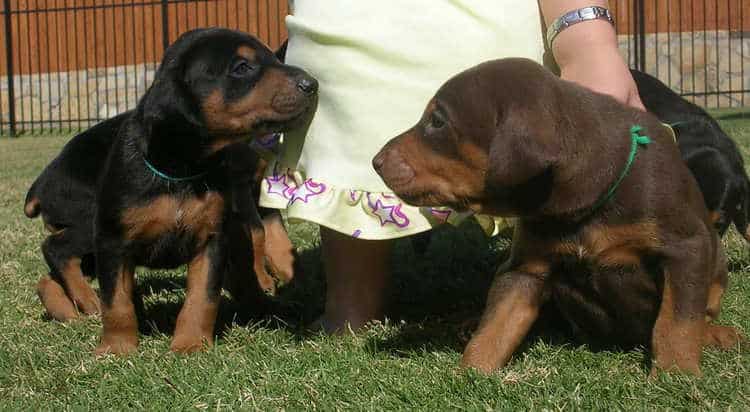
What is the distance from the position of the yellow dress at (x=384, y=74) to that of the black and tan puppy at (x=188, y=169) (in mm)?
178

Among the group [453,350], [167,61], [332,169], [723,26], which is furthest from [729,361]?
[723,26]

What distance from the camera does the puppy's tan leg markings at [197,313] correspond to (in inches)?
134

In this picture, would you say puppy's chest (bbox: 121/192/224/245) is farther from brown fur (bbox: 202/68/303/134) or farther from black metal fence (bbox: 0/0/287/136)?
black metal fence (bbox: 0/0/287/136)

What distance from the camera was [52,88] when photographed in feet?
61.4

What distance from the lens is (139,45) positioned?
1786 cm

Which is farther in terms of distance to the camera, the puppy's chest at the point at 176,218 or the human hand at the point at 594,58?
the puppy's chest at the point at 176,218

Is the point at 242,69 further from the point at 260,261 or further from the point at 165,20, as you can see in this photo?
the point at 165,20

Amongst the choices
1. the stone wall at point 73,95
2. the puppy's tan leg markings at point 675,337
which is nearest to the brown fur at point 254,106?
the puppy's tan leg markings at point 675,337

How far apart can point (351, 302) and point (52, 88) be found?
16394 millimetres

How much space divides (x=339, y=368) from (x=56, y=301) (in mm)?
1663

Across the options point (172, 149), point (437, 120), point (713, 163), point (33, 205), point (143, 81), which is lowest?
point (143, 81)

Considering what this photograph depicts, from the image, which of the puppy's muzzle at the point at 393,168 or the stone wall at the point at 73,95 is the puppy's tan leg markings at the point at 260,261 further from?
the stone wall at the point at 73,95

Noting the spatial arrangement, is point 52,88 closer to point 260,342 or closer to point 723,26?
point 723,26

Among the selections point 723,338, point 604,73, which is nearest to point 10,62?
point 604,73
